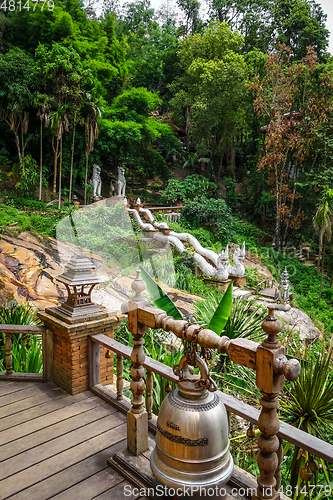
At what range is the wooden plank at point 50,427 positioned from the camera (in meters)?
2.21

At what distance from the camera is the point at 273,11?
20.1 m

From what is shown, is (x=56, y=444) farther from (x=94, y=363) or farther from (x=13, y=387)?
(x=13, y=387)

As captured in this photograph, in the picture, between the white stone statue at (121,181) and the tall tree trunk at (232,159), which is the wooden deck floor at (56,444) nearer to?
the white stone statue at (121,181)

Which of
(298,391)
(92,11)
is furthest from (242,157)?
(298,391)

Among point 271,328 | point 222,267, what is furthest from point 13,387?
point 222,267

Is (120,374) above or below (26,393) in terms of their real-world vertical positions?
above

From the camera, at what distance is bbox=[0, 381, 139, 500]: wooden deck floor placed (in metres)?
1.90

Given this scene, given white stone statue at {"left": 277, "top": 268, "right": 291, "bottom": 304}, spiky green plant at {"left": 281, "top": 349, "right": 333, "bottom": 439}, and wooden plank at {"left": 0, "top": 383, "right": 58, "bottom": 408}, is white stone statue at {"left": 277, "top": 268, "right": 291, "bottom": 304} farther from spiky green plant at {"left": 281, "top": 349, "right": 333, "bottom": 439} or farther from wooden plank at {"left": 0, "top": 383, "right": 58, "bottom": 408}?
wooden plank at {"left": 0, "top": 383, "right": 58, "bottom": 408}

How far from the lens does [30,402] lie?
2.73 m

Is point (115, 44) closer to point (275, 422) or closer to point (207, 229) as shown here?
point (207, 229)

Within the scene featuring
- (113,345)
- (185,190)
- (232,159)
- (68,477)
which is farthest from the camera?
(232,159)

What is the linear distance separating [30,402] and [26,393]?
0.55 feet

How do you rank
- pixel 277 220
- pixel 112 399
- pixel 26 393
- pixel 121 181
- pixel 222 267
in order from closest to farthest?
1. pixel 112 399
2. pixel 26 393
3. pixel 222 267
4. pixel 277 220
5. pixel 121 181

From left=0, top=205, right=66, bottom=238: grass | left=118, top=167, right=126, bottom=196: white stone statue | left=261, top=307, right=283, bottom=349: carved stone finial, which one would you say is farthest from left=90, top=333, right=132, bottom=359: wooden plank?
left=118, top=167, right=126, bottom=196: white stone statue
